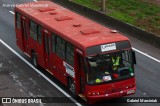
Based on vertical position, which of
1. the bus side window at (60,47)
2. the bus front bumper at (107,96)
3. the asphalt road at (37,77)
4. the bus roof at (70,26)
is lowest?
the asphalt road at (37,77)

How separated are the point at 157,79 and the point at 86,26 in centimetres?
426

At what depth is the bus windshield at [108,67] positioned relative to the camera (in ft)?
53.9

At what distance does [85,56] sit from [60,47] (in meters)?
2.71

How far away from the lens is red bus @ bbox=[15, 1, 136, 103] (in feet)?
54.2

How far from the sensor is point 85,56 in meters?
16.3

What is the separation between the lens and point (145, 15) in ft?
97.6

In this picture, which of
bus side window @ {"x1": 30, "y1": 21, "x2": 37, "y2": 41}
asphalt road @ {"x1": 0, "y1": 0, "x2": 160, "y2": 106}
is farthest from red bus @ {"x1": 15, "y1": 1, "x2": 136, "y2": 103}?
asphalt road @ {"x1": 0, "y1": 0, "x2": 160, "y2": 106}

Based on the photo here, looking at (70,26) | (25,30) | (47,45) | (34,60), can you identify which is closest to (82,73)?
(70,26)

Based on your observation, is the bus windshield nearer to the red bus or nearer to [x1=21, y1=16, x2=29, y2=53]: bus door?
the red bus

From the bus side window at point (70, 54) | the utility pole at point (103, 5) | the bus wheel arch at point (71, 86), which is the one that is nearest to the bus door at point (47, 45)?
the bus side window at point (70, 54)

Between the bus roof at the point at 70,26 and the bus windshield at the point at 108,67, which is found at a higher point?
the bus roof at the point at 70,26

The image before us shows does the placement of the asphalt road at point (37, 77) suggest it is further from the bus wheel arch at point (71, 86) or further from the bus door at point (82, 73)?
the bus door at point (82, 73)

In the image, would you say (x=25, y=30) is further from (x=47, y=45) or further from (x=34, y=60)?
(x=47, y=45)

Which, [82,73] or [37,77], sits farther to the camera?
[37,77]
